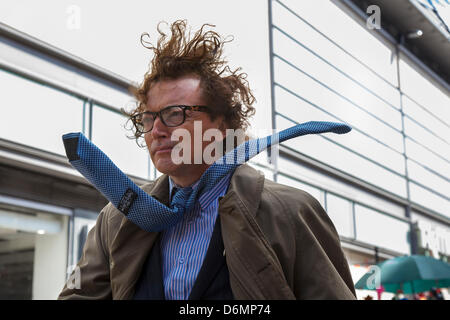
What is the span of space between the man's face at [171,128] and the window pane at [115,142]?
5523mm

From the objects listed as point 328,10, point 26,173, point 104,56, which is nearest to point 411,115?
point 328,10

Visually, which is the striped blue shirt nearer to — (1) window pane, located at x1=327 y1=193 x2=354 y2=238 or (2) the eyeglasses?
(2) the eyeglasses

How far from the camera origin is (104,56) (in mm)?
7641

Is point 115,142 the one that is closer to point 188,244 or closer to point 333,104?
point 188,244

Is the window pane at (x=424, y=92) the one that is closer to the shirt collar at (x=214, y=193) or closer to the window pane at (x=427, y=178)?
the window pane at (x=427, y=178)

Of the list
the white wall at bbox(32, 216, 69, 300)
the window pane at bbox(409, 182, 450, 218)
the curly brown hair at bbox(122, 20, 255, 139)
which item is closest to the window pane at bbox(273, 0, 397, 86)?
the window pane at bbox(409, 182, 450, 218)

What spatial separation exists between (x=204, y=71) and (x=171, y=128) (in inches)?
9.1

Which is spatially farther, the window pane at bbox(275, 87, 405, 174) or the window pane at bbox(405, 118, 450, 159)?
the window pane at bbox(405, 118, 450, 159)

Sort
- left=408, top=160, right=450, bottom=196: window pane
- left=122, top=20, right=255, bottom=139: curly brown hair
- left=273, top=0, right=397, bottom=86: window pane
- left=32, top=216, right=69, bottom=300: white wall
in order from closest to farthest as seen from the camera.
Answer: left=122, top=20, right=255, bottom=139: curly brown hair
left=32, top=216, right=69, bottom=300: white wall
left=273, top=0, right=397, bottom=86: window pane
left=408, top=160, right=450, bottom=196: window pane

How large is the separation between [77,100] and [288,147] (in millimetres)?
4670

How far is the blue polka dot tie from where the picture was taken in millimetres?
1473

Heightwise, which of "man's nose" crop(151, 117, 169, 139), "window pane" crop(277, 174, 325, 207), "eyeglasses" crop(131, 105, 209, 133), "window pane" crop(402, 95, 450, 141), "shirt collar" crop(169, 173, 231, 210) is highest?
"window pane" crop(402, 95, 450, 141)

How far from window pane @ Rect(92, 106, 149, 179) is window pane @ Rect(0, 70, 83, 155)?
27 cm

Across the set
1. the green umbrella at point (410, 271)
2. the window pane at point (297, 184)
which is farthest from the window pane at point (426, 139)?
the green umbrella at point (410, 271)
